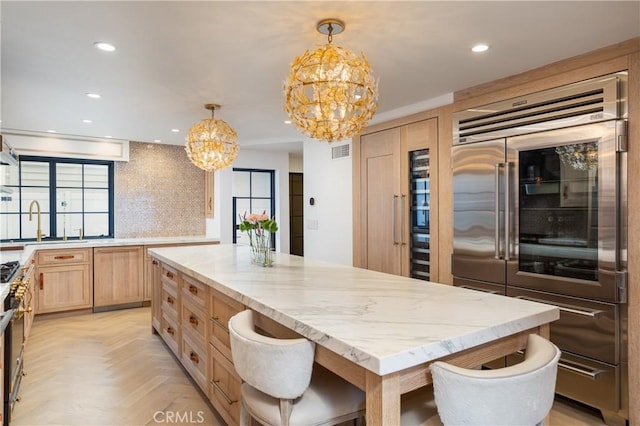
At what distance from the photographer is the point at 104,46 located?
7.93ft

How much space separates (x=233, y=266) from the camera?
2877 mm

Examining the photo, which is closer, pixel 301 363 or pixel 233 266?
pixel 301 363

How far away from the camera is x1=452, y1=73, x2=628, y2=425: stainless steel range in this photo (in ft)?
8.04

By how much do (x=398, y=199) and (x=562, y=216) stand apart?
61.2 inches

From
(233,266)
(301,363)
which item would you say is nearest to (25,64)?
(233,266)

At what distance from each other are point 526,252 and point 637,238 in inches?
28.2

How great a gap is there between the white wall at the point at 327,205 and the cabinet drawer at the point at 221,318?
2509 mm

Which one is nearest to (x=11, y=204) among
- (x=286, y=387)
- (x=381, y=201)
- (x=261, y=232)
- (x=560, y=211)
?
(x=261, y=232)

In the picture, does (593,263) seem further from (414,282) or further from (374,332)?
(374,332)

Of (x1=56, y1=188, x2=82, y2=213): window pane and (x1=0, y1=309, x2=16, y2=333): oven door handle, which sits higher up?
(x1=56, y1=188, x2=82, y2=213): window pane

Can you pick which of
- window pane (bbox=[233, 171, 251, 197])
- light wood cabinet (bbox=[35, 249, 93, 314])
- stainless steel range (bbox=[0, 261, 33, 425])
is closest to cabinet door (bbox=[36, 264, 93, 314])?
light wood cabinet (bbox=[35, 249, 93, 314])

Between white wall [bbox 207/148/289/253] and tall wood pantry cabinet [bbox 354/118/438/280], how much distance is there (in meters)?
2.26

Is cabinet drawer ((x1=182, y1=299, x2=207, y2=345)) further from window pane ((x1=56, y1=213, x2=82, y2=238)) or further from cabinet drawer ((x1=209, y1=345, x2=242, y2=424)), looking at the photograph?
window pane ((x1=56, y1=213, x2=82, y2=238))

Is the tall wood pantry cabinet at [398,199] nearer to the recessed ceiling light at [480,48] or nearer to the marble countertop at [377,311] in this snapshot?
the recessed ceiling light at [480,48]
